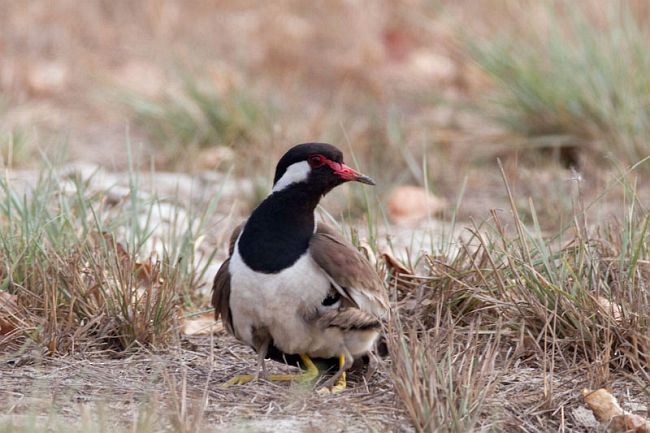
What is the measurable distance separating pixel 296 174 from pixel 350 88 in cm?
563

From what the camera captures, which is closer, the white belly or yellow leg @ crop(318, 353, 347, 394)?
the white belly

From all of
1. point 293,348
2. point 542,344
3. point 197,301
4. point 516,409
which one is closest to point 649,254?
point 542,344

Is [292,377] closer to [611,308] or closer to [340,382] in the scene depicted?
[340,382]

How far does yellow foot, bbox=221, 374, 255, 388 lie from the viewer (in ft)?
12.4

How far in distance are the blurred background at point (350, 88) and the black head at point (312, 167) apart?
1.41 m

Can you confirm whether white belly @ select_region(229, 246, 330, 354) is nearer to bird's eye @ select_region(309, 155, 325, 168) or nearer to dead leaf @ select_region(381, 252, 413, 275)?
bird's eye @ select_region(309, 155, 325, 168)

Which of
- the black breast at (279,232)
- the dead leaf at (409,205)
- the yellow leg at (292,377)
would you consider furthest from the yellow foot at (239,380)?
the dead leaf at (409,205)

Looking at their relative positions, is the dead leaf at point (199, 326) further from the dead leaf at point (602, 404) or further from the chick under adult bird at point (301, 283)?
the dead leaf at point (602, 404)

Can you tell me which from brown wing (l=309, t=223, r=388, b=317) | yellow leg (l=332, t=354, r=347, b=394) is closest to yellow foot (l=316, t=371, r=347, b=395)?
yellow leg (l=332, t=354, r=347, b=394)

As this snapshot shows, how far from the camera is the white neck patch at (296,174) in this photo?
376 cm

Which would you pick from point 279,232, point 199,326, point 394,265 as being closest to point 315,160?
point 279,232

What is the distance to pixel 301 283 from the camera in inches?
142

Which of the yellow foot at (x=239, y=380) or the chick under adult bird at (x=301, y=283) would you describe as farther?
the yellow foot at (x=239, y=380)

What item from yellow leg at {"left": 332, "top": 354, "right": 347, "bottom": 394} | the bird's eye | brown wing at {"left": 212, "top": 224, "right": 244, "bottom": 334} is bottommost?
yellow leg at {"left": 332, "top": 354, "right": 347, "bottom": 394}
